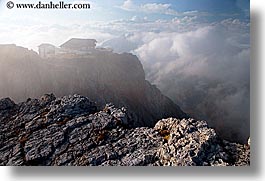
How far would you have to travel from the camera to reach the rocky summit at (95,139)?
6.02 m

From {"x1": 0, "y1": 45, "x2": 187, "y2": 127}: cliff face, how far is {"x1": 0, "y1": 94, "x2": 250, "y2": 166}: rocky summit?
0.11 meters

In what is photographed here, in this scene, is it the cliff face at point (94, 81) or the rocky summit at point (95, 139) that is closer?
the rocky summit at point (95, 139)

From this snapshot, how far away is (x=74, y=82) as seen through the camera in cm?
632

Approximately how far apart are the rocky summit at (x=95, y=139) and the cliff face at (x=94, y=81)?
107 mm

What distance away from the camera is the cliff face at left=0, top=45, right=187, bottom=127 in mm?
6316

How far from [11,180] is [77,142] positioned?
0.97m

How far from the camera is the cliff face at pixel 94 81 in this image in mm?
6316

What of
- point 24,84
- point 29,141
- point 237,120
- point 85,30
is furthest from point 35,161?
point 237,120

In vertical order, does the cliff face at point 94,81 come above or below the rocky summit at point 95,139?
above

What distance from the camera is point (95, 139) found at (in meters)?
6.23

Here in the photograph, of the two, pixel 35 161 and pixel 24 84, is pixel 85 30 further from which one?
pixel 35 161

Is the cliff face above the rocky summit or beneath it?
above

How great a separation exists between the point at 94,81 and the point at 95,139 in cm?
77

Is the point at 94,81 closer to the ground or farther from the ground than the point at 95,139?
farther from the ground
